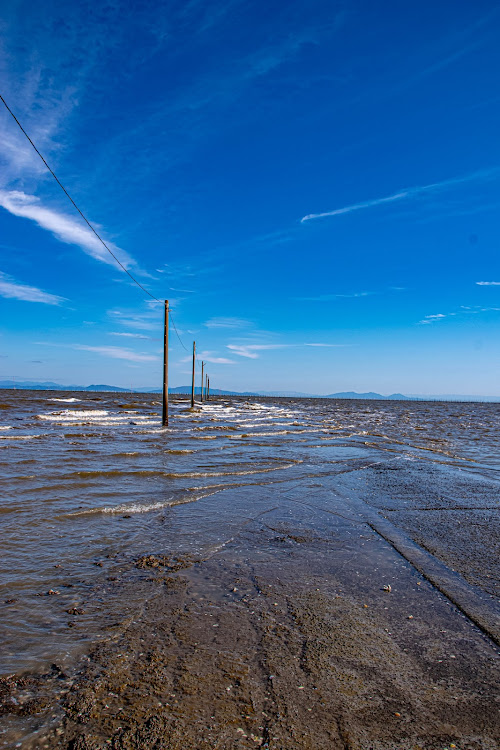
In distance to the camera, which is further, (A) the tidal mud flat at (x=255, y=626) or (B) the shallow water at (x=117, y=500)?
(B) the shallow water at (x=117, y=500)

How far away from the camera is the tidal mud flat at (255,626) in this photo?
8.33 ft

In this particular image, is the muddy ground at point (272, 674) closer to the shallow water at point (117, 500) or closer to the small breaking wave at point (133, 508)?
the shallow water at point (117, 500)

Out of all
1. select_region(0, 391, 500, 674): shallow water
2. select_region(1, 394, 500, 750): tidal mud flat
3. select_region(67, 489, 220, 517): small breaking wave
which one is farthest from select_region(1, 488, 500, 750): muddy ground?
select_region(67, 489, 220, 517): small breaking wave

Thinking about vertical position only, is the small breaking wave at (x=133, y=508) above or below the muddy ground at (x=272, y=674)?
below

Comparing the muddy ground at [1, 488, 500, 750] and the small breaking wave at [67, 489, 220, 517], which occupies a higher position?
the muddy ground at [1, 488, 500, 750]

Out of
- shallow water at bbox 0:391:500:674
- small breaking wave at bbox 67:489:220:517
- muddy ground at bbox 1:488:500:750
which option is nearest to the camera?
muddy ground at bbox 1:488:500:750

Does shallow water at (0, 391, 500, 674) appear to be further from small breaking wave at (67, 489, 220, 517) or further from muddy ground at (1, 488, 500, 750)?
muddy ground at (1, 488, 500, 750)

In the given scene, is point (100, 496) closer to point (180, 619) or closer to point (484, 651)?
point (180, 619)

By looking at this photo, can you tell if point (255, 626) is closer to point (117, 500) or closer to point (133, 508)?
point (133, 508)

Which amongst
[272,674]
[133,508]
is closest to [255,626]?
[272,674]

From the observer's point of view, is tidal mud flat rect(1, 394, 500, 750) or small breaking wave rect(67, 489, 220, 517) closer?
tidal mud flat rect(1, 394, 500, 750)

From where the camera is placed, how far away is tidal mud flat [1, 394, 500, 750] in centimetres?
254

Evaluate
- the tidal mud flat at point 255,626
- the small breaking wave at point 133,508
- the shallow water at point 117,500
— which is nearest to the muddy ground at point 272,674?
the tidal mud flat at point 255,626

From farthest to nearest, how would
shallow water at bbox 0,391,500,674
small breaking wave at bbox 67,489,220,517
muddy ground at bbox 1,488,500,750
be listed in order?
small breaking wave at bbox 67,489,220,517 < shallow water at bbox 0,391,500,674 < muddy ground at bbox 1,488,500,750
